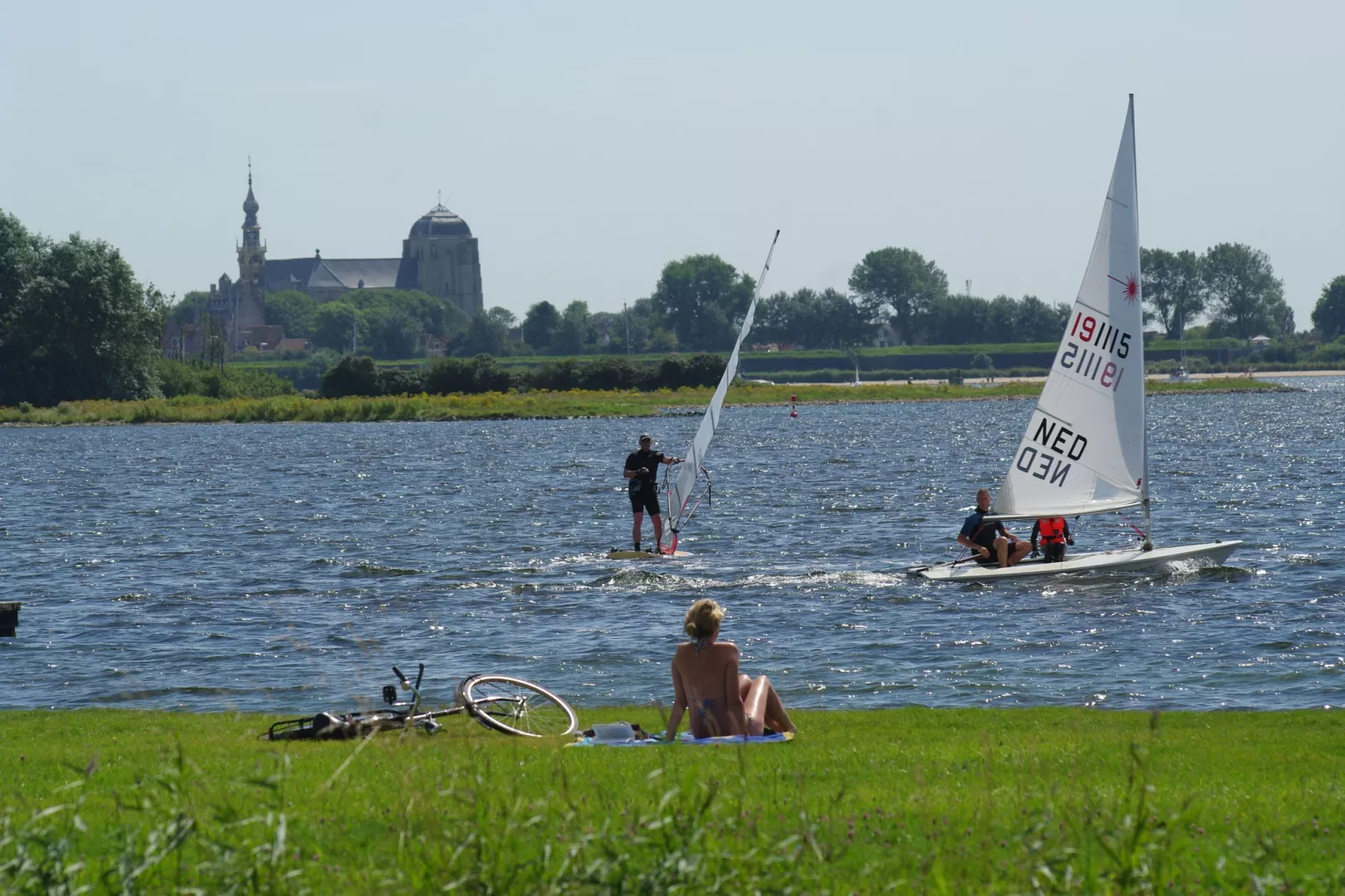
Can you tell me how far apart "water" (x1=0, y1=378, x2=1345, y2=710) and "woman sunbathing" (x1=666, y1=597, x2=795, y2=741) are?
3.01 m

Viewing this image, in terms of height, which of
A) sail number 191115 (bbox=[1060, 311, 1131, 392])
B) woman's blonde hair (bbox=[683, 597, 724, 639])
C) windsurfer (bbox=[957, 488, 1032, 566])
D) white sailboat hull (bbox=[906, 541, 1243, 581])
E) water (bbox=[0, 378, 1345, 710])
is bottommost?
water (bbox=[0, 378, 1345, 710])

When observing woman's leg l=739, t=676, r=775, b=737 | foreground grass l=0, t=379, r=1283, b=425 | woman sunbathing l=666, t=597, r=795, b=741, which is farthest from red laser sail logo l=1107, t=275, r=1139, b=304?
foreground grass l=0, t=379, r=1283, b=425

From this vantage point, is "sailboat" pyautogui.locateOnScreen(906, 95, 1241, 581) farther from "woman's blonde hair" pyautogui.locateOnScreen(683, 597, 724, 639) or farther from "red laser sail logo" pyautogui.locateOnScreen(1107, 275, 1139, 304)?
"woman's blonde hair" pyautogui.locateOnScreen(683, 597, 724, 639)

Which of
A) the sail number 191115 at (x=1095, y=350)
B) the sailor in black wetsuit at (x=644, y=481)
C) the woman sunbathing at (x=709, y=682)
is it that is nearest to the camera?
the woman sunbathing at (x=709, y=682)

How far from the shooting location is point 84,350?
336 feet

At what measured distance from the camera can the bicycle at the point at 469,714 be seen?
37.6ft

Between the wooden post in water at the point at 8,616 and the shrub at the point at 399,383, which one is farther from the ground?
the shrub at the point at 399,383

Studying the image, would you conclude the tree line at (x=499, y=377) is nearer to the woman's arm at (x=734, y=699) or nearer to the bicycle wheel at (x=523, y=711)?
the bicycle wheel at (x=523, y=711)

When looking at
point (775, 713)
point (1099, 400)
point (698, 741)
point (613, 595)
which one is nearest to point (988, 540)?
point (1099, 400)

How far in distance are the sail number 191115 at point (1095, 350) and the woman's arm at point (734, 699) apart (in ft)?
42.7

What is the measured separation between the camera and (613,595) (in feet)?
77.2

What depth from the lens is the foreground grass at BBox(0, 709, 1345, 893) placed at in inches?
245

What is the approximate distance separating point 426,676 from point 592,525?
18.8 m

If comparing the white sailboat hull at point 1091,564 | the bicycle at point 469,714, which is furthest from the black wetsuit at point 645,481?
the bicycle at point 469,714
